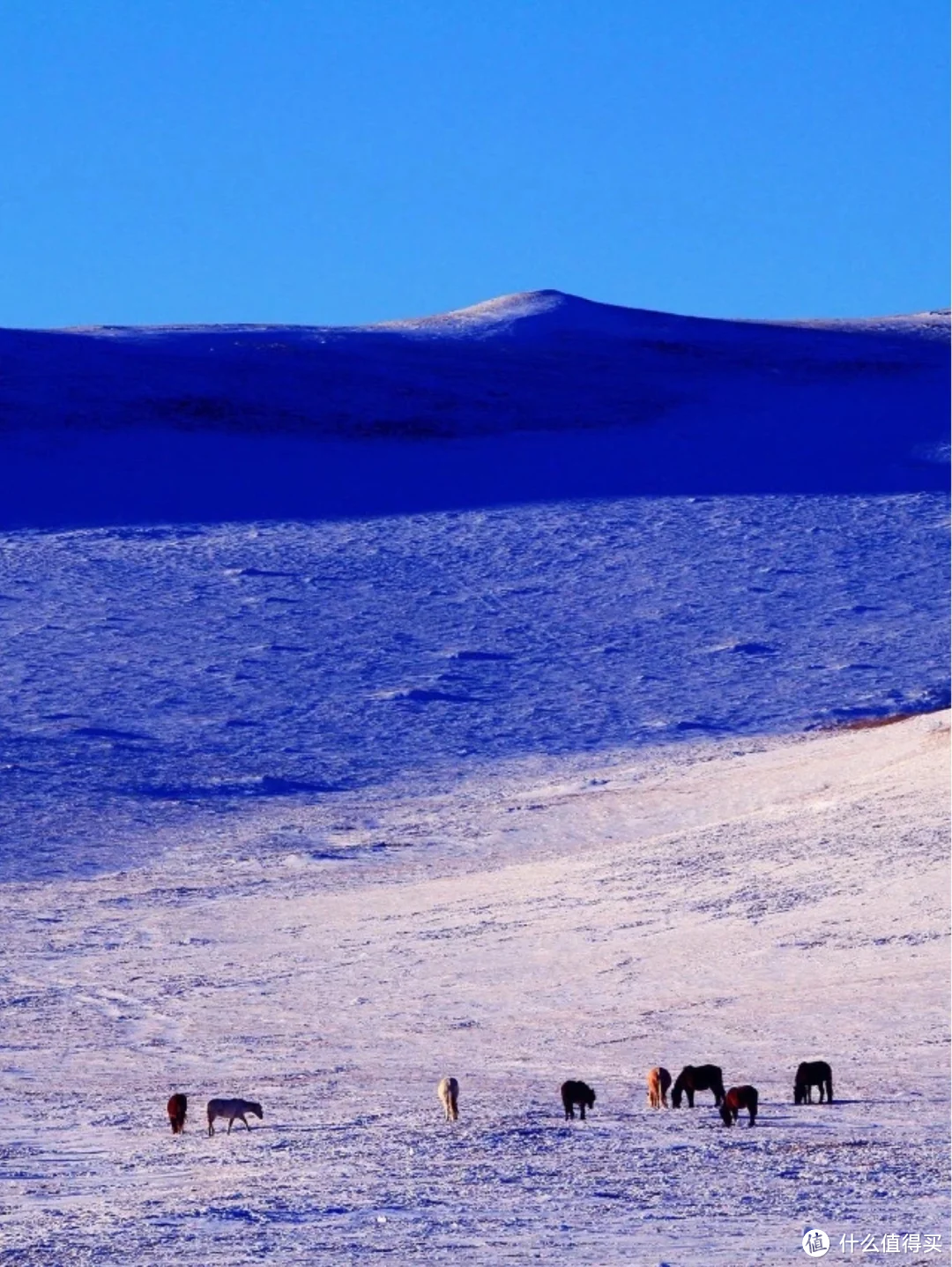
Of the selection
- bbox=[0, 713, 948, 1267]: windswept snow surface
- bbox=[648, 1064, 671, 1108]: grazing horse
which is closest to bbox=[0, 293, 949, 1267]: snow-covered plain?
bbox=[0, 713, 948, 1267]: windswept snow surface

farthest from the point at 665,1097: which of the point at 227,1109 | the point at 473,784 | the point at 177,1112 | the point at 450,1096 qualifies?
the point at 473,784

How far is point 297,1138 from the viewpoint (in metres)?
9.20

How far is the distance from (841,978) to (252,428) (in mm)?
25375

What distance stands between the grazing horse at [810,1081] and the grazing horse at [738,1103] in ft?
2.06

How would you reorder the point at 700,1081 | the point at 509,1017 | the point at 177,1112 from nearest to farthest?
the point at 177,1112 → the point at 700,1081 → the point at 509,1017

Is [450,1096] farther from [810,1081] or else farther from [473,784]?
[473,784]

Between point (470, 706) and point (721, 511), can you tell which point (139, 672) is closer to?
point (470, 706)

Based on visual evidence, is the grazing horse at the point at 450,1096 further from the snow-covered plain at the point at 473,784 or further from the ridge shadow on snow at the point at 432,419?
the ridge shadow on snow at the point at 432,419

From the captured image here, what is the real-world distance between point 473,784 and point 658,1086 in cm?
1380

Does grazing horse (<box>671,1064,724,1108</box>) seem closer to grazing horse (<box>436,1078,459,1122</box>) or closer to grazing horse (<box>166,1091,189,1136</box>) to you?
grazing horse (<box>436,1078,459,1122</box>)

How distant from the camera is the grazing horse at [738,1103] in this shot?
9305 millimetres

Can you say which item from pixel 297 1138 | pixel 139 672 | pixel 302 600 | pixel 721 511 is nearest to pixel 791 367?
pixel 721 511

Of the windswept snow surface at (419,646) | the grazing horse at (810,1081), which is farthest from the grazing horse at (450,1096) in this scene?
the windswept snow surface at (419,646)

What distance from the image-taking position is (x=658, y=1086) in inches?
397
